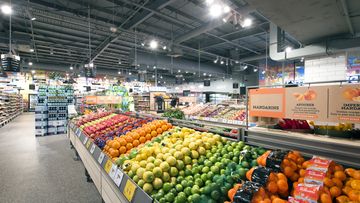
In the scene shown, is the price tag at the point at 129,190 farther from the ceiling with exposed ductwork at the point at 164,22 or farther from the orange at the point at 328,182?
the ceiling with exposed ductwork at the point at 164,22

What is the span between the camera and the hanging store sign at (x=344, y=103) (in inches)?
61.8

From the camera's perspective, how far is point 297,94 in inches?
75.0

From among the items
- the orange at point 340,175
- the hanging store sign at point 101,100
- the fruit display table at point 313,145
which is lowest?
the orange at point 340,175

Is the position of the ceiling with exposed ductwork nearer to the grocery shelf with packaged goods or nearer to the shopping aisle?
the grocery shelf with packaged goods

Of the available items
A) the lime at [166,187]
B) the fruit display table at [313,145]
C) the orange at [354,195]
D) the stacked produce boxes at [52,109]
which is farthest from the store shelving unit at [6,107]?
the orange at [354,195]

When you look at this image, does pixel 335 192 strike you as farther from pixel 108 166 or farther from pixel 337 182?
pixel 108 166

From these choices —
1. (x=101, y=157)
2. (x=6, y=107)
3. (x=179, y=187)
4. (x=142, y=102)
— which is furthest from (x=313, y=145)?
(x=6, y=107)

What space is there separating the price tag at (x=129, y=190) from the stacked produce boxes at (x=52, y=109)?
355 inches

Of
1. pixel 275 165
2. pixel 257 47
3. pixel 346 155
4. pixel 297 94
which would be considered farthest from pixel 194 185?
pixel 257 47

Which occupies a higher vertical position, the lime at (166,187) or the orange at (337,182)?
the orange at (337,182)

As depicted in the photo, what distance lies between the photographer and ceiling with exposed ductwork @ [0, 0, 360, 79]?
4059 mm

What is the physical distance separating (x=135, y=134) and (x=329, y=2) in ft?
13.4

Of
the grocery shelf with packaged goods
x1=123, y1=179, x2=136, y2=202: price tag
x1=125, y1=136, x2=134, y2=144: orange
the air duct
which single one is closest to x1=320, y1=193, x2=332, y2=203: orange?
the grocery shelf with packaged goods

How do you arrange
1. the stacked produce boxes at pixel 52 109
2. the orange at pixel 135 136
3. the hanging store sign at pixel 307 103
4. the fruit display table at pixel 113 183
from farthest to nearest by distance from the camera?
the stacked produce boxes at pixel 52 109, the orange at pixel 135 136, the hanging store sign at pixel 307 103, the fruit display table at pixel 113 183
